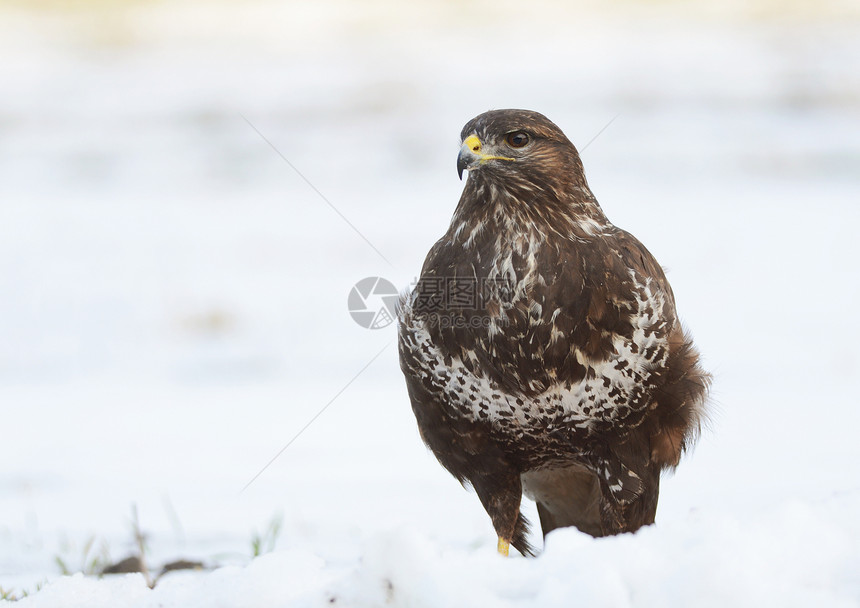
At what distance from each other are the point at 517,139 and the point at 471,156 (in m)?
0.20

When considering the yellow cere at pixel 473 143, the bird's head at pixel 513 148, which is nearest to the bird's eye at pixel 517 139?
the bird's head at pixel 513 148

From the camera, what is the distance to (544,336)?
3537 millimetres

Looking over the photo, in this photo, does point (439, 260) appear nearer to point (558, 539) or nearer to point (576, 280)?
point (576, 280)

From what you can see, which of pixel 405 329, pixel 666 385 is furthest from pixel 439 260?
pixel 666 385

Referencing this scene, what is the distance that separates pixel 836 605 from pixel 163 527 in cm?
364

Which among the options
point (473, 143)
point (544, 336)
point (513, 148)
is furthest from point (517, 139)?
point (544, 336)

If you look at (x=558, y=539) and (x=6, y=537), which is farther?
(x=6, y=537)

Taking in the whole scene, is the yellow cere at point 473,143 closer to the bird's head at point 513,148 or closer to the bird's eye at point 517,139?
the bird's head at point 513,148

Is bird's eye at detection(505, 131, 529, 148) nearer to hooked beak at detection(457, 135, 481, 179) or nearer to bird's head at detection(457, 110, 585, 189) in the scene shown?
bird's head at detection(457, 110, 585, 189)

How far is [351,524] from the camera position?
499cm

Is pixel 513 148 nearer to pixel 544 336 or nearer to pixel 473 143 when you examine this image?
→ pixel 473 143

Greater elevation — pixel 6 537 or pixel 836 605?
pixel 836 605

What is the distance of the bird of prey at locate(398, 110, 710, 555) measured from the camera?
140 inches

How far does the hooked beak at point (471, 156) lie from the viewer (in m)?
3.65
